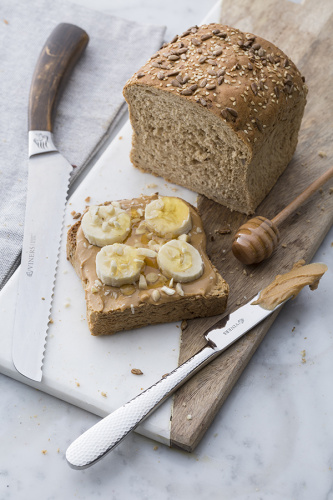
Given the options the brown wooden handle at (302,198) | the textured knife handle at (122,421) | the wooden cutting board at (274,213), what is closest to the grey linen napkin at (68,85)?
the wooden cutting board at (274,213)

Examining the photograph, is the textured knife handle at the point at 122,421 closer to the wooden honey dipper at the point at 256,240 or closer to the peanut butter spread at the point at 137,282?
Answer: the peanut butter spread at the point at 137,282

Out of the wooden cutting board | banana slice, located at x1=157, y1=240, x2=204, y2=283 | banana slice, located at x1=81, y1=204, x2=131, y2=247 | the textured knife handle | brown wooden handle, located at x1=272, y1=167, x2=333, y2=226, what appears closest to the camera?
the textured knife handle

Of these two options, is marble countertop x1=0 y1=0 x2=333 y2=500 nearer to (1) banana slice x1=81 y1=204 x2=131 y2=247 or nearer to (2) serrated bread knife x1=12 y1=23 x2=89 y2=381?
(2) serrated bread knife x1=12 y1=23 x2=89 y2=381

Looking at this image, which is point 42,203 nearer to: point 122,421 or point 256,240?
point 256,240

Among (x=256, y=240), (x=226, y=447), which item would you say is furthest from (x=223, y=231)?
(x=226, y=447)

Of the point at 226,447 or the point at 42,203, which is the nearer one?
the point at 226,447

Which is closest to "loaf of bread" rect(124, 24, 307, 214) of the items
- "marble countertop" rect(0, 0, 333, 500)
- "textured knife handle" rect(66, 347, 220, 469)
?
"marble countertop" rect(0, 0, 333, 500)
